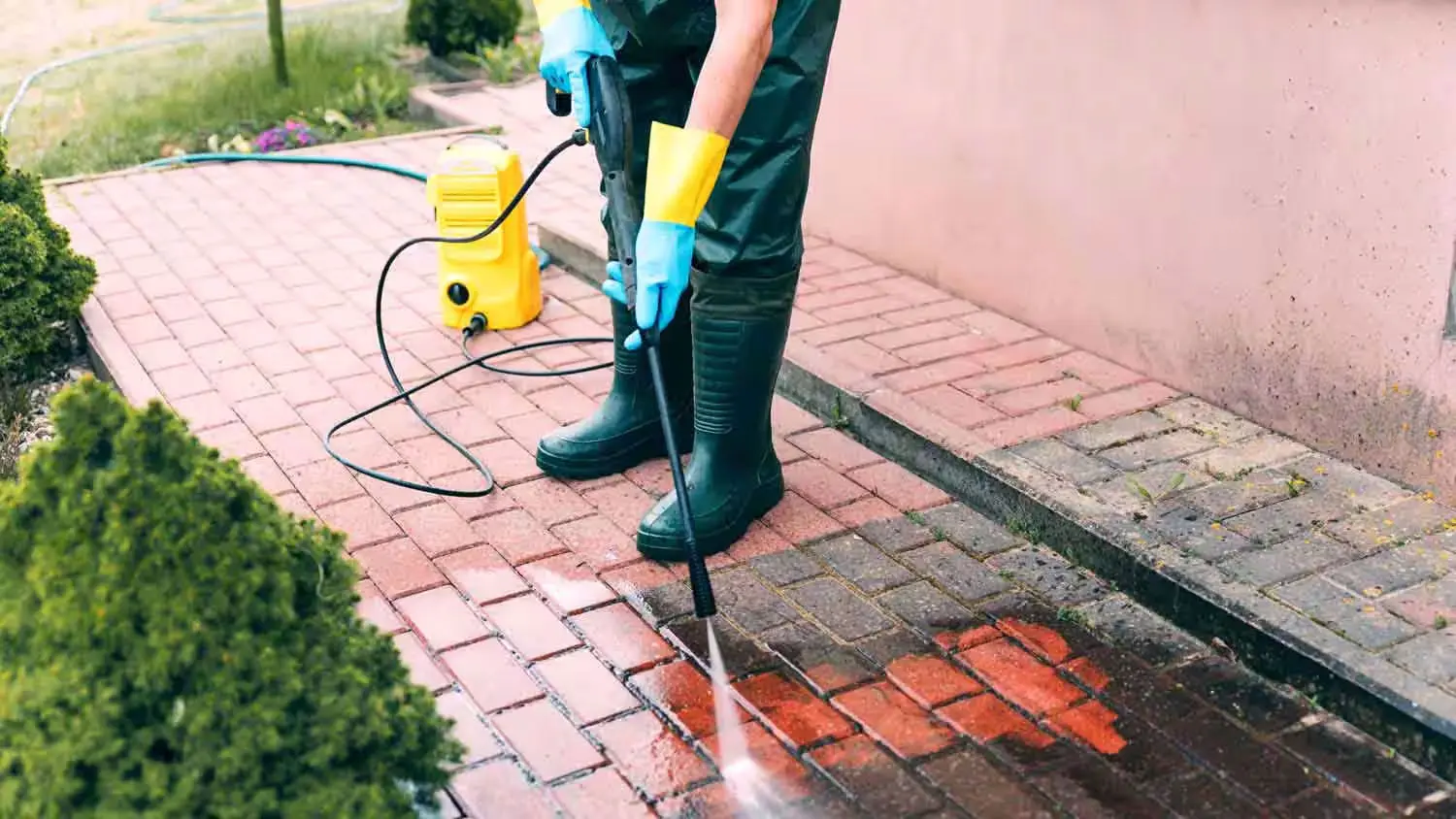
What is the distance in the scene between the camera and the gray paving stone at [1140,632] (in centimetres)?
295

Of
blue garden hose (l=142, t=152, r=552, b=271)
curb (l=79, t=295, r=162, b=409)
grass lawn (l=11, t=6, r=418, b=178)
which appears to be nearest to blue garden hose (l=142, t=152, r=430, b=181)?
blue garden hose (l=142, t=152, r=552, b=271)

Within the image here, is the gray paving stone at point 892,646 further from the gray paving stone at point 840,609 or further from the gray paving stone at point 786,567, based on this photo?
the gray paving stone at point 786,567

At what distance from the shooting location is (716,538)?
334 cm

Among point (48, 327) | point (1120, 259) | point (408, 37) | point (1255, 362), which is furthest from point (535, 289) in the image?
point (408, 37)

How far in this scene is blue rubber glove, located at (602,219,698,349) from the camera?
285 cm

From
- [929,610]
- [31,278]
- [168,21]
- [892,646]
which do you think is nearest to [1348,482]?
[929,610]

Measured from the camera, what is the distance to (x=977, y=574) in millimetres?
3246

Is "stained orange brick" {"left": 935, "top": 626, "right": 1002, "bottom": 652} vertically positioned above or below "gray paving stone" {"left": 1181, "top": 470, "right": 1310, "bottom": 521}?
below

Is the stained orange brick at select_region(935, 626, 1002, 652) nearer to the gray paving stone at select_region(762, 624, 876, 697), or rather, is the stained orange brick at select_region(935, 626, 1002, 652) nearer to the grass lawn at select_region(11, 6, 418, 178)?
the gray paving stone at select_region(762, 624, 876, 697)

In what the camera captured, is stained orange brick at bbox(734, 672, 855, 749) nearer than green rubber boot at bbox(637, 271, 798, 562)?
Yes

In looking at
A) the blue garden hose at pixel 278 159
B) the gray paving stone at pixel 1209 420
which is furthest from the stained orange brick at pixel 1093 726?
Answer: the blue garden hose at pixel 278 159

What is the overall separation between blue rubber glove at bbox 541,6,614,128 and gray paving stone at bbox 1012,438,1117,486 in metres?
1.34

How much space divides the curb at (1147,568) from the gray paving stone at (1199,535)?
0.14ft

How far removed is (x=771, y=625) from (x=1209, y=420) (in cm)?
145
